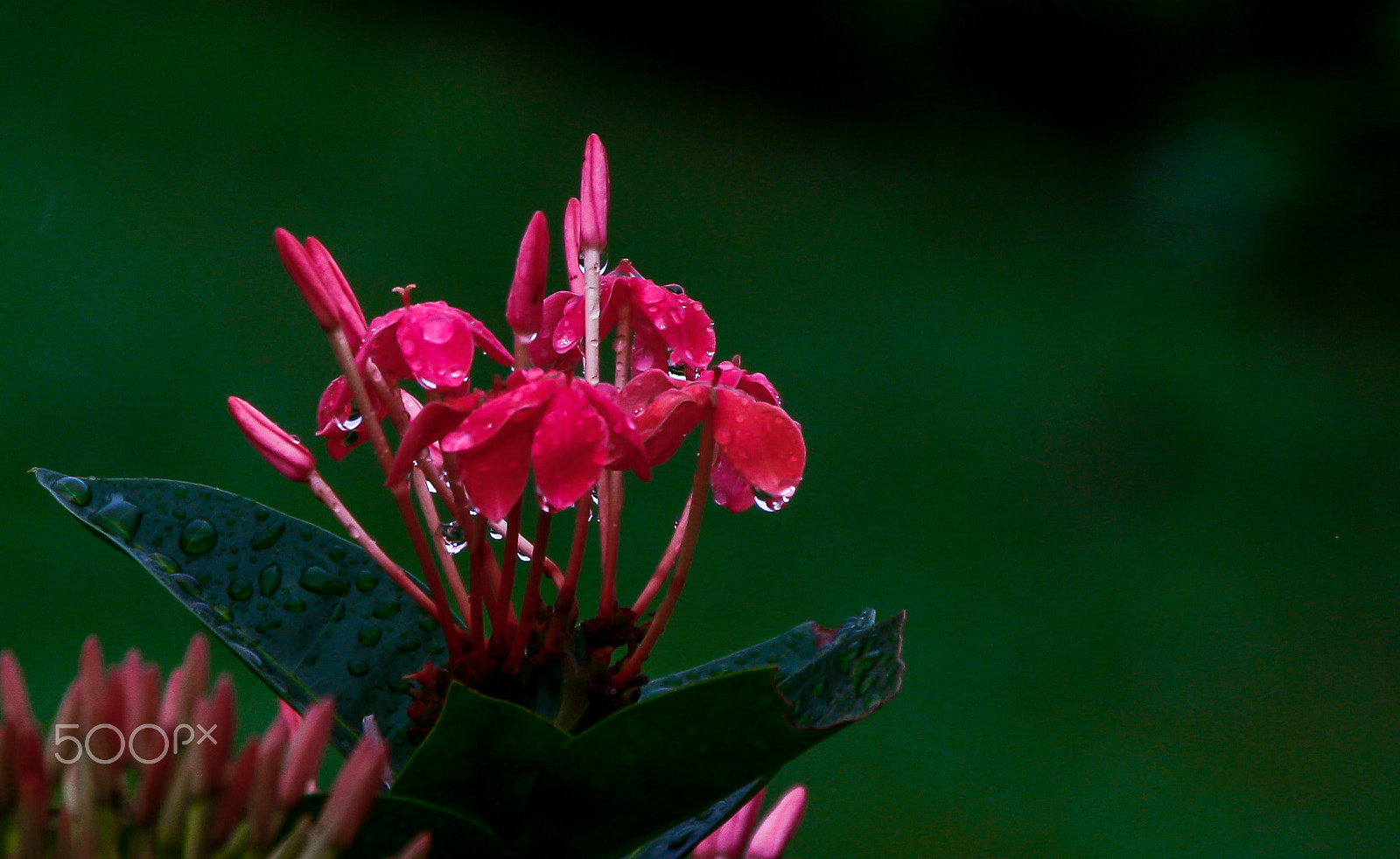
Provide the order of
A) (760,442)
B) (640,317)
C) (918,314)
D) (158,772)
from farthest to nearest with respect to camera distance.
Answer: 1. (918,314)
2. (640,317)
3. (760,442)
4. (158,772)

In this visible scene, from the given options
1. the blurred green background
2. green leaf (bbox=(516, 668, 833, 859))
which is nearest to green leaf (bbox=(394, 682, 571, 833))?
green leaf (bbox=(516, 668, 833, 859))

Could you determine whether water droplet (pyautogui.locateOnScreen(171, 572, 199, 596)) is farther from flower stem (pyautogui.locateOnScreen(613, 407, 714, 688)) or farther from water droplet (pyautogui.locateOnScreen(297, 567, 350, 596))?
flower stem (pyautogui.locateOnScreen(613, 407, 714, 688))

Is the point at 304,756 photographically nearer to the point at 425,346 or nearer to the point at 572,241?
the point at 425,346

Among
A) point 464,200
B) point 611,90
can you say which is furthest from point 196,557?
point 611,90

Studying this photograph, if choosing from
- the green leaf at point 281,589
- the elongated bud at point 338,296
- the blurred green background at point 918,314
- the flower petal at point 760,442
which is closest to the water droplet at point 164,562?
the green leaf at point 281,589

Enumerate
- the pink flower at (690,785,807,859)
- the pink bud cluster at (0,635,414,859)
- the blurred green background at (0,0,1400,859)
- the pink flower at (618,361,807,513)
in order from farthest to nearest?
the blurred green background at (0,0,1400,859) < the pink flower at (690,785,807,859) < the pink flower at (618,361,807,513) < the pink bud cluster at (0,635,414,859)

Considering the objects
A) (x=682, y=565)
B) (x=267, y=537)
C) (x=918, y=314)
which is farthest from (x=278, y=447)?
(x=918, y=314)
